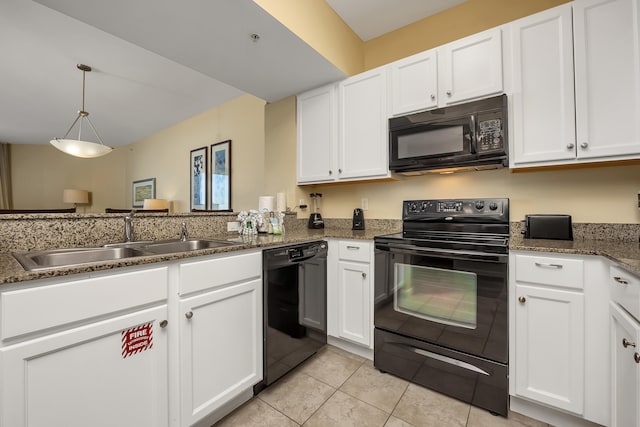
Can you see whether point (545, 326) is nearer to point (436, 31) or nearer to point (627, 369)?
point (627, 369)

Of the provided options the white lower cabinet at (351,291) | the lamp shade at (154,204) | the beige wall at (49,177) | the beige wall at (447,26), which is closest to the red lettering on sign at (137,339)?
the white lower cabinet at (351,291)

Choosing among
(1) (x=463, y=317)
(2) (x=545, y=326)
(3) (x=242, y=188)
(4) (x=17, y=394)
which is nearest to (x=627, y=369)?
(2) (x=545, y=326)

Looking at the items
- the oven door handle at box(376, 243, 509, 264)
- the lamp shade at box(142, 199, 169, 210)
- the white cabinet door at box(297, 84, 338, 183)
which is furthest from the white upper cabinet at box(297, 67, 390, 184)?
the lamp shade at box(142, 199, 169, 210)

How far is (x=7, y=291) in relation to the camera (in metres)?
0.77

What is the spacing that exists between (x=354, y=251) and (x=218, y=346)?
3.54 ft

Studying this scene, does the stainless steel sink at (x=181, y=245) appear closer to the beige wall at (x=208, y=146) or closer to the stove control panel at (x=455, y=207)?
the stove control panel at (x=455, y=207)

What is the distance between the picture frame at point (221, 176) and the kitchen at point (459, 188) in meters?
0.21

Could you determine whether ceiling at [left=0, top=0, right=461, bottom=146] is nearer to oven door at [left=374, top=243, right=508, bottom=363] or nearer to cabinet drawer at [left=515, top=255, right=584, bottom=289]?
oven door at [left=374, top=243, right=508, bottom=363]

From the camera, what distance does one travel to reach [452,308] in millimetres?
1550

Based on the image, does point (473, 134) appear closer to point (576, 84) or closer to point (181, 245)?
point (576, 84)

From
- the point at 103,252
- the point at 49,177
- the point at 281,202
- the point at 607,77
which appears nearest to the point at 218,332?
the point at 103,252

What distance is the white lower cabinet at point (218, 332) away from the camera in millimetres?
1207

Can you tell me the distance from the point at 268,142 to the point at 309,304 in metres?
1.81

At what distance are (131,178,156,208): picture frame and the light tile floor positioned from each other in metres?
4.61
